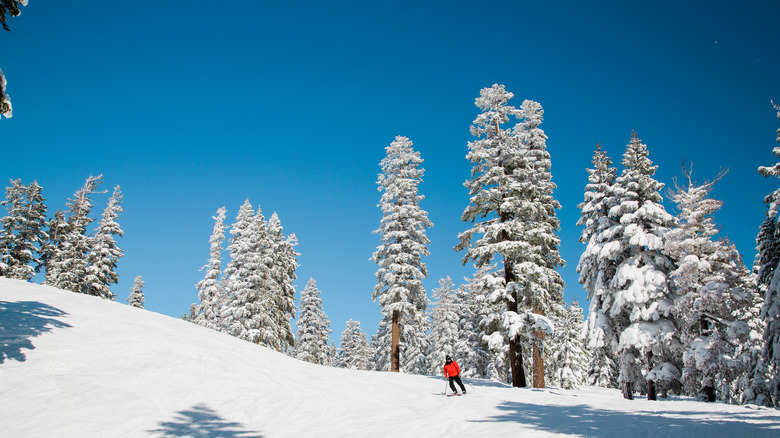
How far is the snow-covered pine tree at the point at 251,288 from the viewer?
36250 millimetres

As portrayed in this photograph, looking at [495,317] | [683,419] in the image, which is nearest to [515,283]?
[495,317]

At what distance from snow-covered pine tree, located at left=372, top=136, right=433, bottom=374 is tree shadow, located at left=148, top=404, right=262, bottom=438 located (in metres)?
17.8

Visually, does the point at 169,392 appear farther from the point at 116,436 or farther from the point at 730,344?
the point at 730,344

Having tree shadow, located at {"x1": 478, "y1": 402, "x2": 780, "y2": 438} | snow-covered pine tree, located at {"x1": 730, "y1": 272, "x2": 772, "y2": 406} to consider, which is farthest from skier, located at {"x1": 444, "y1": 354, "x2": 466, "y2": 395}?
snow-covered pine tree, located at {"x1": 730, "y1": 272, "x2": 772, "y2": 406}

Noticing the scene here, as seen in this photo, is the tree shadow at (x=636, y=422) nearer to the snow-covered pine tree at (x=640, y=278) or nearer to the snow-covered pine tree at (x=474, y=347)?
the snow-covered pine tree at (x=640, y=278)

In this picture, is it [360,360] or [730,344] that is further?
[360,360]

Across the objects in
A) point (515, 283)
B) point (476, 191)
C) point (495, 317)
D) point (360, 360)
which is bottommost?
point (360, 360)

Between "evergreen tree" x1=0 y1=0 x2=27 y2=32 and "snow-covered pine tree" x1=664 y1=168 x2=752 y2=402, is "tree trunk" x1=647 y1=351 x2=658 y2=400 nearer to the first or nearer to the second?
"snow-covered pine tree" x1=664 y1=168 x2=752 y2=402

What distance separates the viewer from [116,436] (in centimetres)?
978

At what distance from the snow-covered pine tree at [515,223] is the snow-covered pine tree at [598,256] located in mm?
1975

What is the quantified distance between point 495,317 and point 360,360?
184 ft

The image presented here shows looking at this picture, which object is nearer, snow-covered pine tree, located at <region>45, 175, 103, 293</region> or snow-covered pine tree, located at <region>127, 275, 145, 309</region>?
snow-covered pine tree, located at <region>45, 175, 103, 293</region>

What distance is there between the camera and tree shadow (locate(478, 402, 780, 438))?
9.42 meters

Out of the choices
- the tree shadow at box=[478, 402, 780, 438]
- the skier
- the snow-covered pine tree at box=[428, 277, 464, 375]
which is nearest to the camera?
the tree shadow at box=[478, 402, 780, 438]
